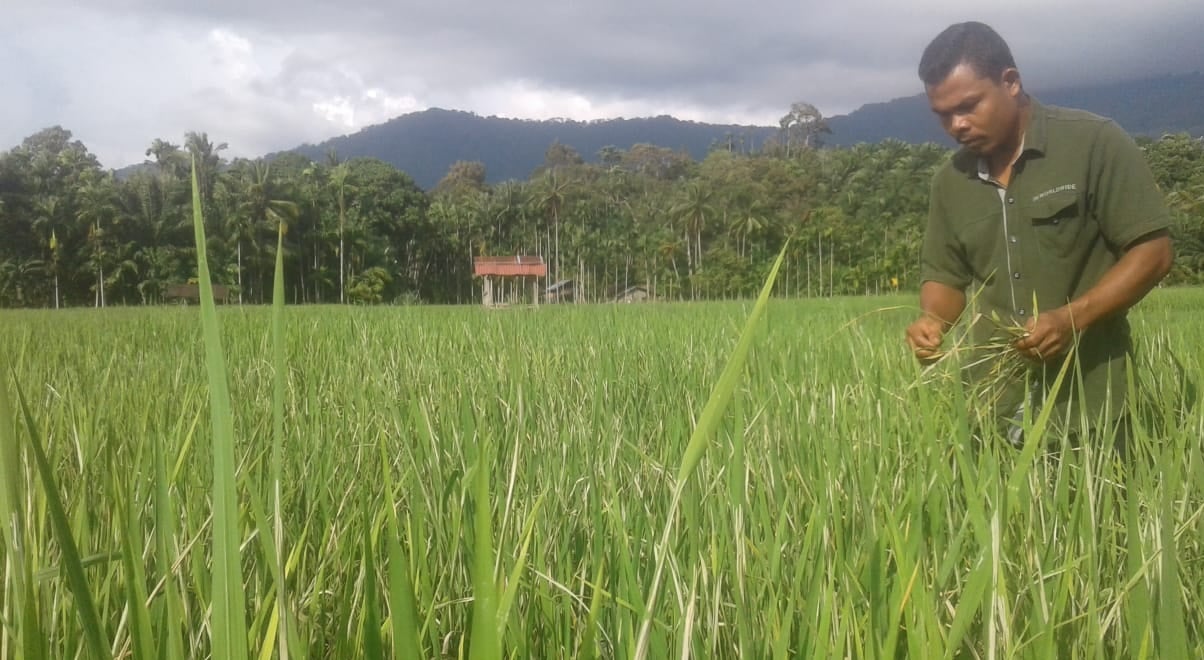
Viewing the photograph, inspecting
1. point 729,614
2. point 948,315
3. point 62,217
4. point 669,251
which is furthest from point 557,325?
point 669,251

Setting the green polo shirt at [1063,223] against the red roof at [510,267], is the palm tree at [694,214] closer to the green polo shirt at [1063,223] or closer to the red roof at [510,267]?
the red roof at [510,267]

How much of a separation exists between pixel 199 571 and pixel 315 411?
845 millimetres

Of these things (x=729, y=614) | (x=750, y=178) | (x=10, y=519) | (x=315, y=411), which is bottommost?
(x=729, y=614)

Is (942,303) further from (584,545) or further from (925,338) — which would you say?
(584,545)

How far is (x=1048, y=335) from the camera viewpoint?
1666mm

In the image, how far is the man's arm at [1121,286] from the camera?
1723 mm

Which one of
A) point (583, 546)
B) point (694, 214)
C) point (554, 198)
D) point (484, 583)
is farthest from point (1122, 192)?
point (554, 198)

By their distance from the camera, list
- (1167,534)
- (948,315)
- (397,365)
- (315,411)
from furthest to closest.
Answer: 1. (397,365)
2. (948,315)
3. (315,411)
4. (1167,534)

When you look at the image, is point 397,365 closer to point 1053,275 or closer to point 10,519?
point 1053,275

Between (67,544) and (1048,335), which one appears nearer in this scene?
(67,544)

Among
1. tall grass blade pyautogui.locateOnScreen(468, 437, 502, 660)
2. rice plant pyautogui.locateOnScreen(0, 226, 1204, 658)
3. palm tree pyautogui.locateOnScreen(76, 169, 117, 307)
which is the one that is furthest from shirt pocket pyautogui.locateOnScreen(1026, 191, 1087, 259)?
palm tree pyautogui.locateOnScreen(76, 169, 117, 307)

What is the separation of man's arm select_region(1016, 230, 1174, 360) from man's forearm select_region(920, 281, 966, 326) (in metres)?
0.43

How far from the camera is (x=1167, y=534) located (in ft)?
1.42

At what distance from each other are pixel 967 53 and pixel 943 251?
0.60 m
